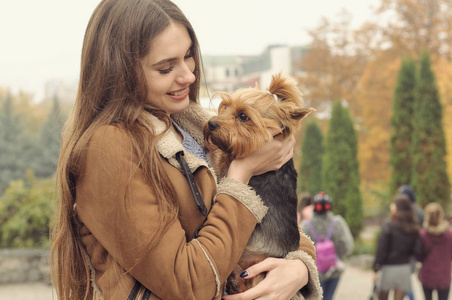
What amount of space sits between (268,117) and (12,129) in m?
27.8

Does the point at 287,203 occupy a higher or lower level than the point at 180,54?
lower

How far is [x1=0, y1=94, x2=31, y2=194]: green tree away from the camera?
2662 cm

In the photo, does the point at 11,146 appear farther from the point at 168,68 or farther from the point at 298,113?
the point at 168,68

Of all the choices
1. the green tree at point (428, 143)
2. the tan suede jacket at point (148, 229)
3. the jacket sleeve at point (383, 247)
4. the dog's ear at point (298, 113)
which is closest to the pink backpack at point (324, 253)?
the jacket sleeve at point (383, 247)

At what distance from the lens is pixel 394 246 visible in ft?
28.3

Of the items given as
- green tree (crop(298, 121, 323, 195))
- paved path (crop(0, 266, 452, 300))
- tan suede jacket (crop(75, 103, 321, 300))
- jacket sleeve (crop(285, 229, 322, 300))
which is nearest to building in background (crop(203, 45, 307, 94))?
green tree (crop(298, 121, 323, 195))

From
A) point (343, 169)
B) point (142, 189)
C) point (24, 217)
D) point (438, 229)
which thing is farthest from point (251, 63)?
point (142, 189)

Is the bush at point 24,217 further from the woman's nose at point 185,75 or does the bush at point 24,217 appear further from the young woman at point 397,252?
the woman's nose at point 185,75

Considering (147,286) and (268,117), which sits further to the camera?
(268,117)

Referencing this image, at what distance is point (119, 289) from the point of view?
2086 mm

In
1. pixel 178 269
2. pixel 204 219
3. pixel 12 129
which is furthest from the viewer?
pixel 12 129

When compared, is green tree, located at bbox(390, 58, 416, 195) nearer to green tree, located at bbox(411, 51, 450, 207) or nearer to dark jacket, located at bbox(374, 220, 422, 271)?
green tree, located at bbox(411, 51, 450, 207)

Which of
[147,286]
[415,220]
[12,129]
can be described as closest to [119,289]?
[147,286]

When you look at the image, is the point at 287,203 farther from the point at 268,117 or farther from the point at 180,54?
the point at 180,54
